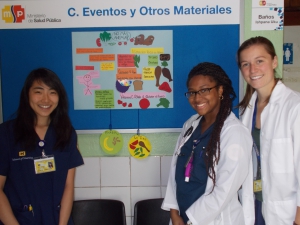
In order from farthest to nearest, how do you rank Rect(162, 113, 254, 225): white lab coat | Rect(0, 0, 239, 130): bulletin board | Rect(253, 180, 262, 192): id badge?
Rect(0, 0, 239, 130): bulletin board
Rect(253, 180, 262, 192): id badge
Rect(162, 113, 254, 225): white lab coat

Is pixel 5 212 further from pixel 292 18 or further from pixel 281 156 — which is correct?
pixel 292 18

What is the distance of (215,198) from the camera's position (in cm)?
158

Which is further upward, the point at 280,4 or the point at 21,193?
Result: the point at 280,4

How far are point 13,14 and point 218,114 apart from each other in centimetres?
164

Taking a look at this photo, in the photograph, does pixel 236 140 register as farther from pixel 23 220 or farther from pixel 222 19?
pixel 23 220

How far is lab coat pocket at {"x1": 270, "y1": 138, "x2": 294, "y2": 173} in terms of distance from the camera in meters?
1.61

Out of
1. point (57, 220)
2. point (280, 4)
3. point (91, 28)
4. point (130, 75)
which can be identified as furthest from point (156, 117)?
point (280, 4)

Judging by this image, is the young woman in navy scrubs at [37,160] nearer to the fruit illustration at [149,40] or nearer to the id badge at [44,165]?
the id badge at [44,165]

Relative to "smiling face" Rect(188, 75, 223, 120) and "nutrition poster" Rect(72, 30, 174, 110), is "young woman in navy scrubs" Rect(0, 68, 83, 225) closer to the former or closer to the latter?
"nutrition poster" Rect(72, 30, 174, 110)

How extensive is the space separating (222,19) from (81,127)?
1273 millimetres

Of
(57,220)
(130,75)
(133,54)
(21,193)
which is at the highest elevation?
(133,54)

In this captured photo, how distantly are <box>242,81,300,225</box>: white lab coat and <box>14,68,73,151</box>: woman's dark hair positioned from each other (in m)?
1.11

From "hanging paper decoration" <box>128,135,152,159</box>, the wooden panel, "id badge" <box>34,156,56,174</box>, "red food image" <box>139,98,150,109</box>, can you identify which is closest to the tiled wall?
"hanging paper decoration" <box>128,135,152,159</box>

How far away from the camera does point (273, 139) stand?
164 centimetres
